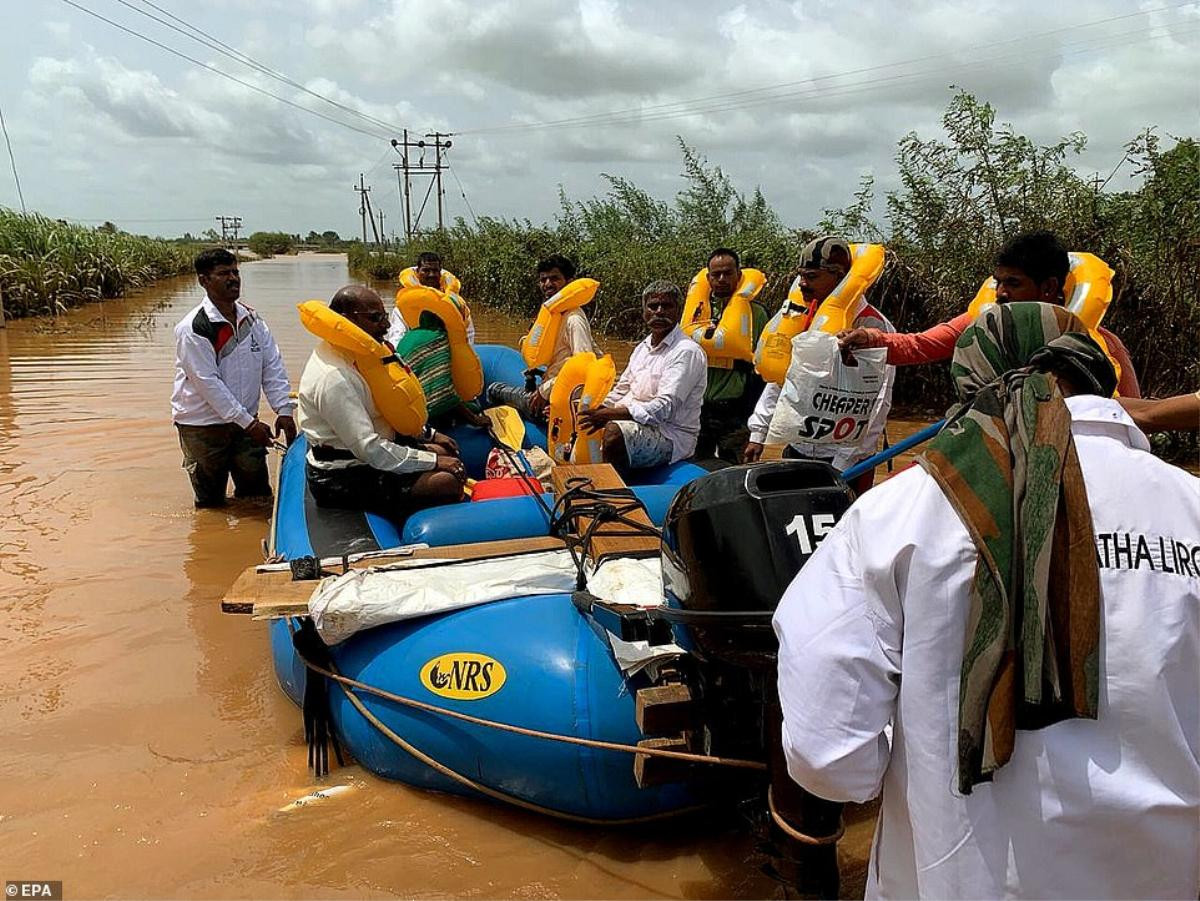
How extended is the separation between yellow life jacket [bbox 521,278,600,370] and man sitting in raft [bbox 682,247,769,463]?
2.59 ft

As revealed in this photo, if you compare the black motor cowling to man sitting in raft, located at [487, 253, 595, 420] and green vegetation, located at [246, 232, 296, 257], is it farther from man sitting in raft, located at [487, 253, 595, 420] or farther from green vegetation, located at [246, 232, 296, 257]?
green vegetation, located at [246, 232, 296, 257]

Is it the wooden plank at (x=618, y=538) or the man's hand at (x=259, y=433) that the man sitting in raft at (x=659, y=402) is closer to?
the wooden plank at (x=618, y=538)

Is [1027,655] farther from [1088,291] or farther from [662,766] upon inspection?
[1088,291]

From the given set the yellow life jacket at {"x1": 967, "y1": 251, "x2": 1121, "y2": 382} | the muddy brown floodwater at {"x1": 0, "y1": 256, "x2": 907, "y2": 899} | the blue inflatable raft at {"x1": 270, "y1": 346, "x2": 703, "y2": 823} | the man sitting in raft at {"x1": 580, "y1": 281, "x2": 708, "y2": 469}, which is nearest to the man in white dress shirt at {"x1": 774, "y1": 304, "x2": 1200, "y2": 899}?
the blue inflatable raft at {"x1": 270, "y1": 346, "x2": 703, "y2": 823}

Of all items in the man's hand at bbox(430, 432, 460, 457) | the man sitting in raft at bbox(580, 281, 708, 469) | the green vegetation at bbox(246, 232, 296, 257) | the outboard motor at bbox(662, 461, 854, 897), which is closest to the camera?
the outboard motor at bbox(662, 461, 854, 897)

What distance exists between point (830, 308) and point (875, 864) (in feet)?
8.23

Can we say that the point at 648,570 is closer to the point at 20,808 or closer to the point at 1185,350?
the point at 20,808

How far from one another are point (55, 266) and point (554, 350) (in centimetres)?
1614

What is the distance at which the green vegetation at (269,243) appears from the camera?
82062 millimetres

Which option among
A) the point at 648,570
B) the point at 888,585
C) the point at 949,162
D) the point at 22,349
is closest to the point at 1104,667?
the point at 888,585

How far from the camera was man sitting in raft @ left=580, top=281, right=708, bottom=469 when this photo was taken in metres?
4.07

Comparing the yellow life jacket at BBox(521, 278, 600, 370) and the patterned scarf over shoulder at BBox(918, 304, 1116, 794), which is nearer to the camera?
the patterned scarf over shoulder at BBox(918, 304, 1116, 794)

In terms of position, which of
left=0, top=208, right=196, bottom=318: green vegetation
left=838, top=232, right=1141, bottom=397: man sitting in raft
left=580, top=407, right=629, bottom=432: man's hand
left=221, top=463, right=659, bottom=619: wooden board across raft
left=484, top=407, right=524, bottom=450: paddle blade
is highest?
left=0, top=208, right=196, bottom=318: green vegetation

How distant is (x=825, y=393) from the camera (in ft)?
11.3
